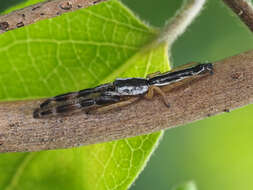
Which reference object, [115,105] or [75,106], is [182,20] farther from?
[75,106]

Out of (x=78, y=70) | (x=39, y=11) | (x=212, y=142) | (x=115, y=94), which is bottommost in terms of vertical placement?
(x=115, y=94)

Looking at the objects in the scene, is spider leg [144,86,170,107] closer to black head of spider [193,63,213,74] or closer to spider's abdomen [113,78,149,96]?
spider's abdomen [113,78,149,96]

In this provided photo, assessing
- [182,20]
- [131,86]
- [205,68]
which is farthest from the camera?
[182,20]

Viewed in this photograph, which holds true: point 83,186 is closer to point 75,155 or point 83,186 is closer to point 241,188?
point 75,155

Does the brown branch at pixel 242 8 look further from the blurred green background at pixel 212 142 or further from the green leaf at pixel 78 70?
the blurred green background at pixel 212 142

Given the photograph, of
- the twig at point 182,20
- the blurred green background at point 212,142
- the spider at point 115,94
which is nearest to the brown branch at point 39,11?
the spider at point 115,94

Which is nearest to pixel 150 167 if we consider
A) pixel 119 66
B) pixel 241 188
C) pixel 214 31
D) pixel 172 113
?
pixel 241 188

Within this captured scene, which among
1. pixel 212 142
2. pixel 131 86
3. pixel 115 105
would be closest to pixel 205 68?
pixel 131 86
